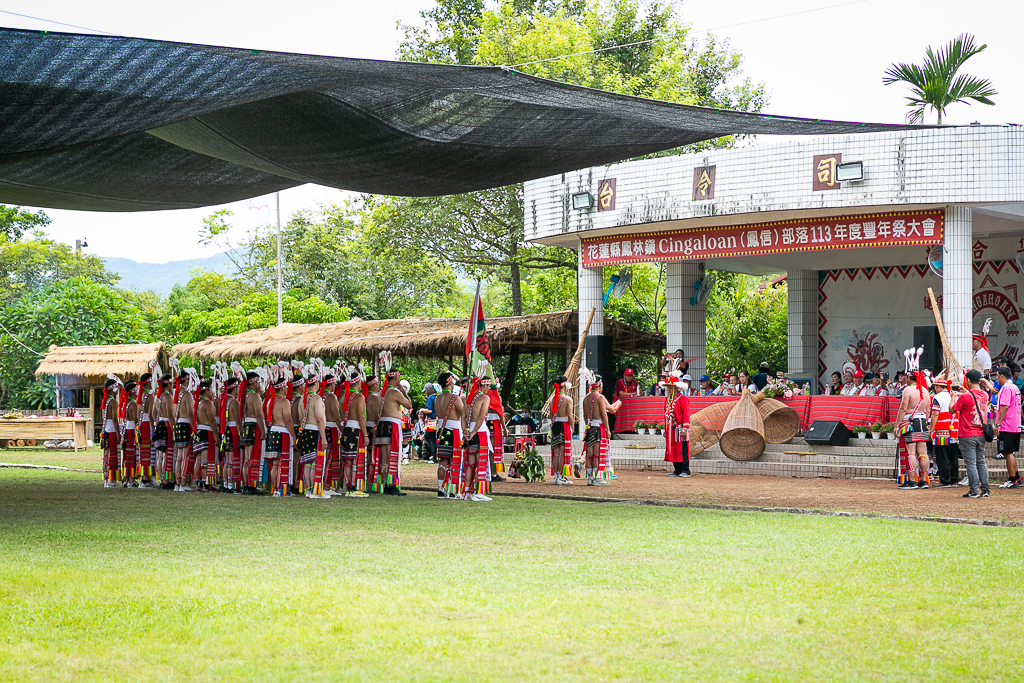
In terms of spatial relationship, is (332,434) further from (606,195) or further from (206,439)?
(606,195)

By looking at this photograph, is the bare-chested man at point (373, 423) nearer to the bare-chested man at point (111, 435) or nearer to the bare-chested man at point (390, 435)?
the bare-chested man at point (390, 435)

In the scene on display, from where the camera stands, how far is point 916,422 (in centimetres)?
1295

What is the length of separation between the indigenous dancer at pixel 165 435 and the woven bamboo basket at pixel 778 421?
8.97 m

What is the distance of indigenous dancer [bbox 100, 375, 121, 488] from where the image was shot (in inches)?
539

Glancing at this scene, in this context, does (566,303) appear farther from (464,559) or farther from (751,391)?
(464,559)

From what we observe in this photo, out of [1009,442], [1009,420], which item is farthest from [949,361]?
[1009,442]

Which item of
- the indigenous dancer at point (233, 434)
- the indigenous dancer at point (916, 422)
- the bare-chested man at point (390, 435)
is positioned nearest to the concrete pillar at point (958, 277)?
the indigenous dancer at point (916, 422)

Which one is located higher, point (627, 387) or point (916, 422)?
point (627, 387)

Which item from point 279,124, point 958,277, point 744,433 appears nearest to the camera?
point 279,124

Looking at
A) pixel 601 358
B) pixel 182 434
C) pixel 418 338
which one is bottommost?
pixel 182 434

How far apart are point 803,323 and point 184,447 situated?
44.5 feet

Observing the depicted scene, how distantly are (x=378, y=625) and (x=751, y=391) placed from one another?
12.7m

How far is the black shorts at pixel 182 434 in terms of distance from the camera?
13.0 metres

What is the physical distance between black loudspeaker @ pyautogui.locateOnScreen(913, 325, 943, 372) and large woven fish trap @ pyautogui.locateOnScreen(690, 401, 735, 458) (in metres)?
3.05
